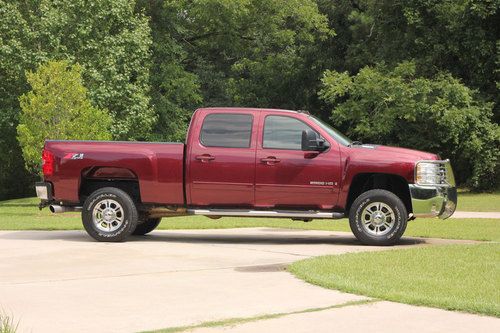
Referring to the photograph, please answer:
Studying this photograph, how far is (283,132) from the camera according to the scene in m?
14.9

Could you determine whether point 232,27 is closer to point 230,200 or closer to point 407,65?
point 407,65

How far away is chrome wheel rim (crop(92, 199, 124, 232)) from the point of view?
15.0 m

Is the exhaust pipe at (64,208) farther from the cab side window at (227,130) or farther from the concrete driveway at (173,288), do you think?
the cab side window at (227,130)

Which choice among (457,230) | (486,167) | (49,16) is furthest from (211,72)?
(457,230)

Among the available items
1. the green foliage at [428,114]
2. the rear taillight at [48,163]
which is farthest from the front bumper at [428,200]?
the green foliage at [428,114]

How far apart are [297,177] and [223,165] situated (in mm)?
1180

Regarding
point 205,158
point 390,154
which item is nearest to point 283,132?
point 205,158

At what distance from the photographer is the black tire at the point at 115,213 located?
48.9 ft

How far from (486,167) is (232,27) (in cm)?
1611

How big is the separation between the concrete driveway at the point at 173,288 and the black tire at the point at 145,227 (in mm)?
1185

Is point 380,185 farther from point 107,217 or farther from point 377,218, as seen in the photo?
point 107,217

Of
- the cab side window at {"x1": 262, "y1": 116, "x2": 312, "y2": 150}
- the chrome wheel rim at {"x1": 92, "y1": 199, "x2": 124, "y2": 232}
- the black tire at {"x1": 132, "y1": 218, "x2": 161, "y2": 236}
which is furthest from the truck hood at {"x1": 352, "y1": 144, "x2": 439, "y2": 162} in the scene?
the black tire at {"x1": 132, "y1": 218, "x2": 161, "y2": 236}

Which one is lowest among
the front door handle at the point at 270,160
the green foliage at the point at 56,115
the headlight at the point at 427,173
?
the headlight at the point at 427,173

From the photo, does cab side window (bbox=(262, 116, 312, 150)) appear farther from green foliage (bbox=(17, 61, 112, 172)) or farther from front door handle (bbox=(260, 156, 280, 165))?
green foliage (bbox=(17, 61, 112, 172))
